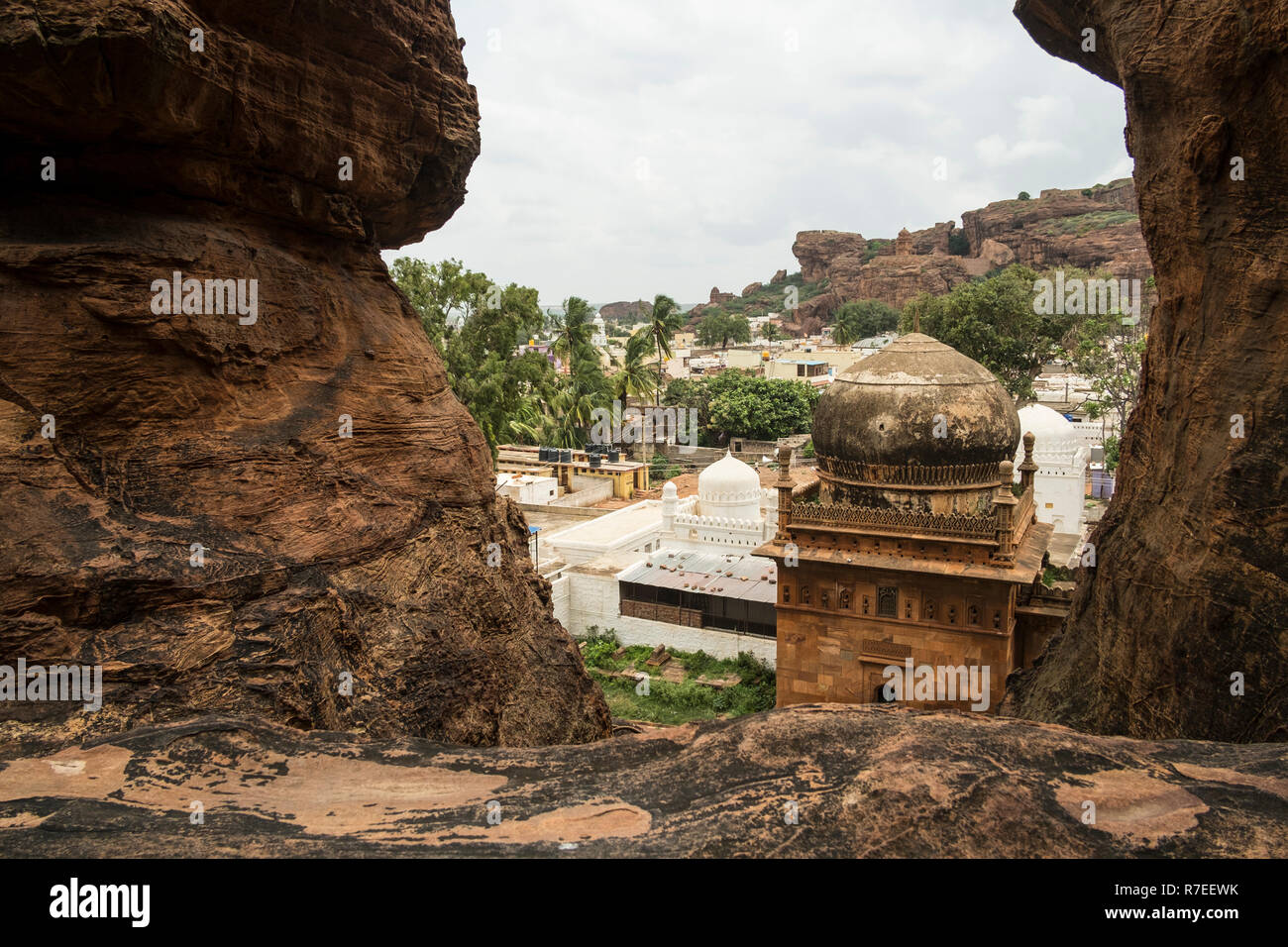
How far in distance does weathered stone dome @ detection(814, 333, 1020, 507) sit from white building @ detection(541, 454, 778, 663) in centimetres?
656

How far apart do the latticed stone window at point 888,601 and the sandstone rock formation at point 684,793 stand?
11500 mm

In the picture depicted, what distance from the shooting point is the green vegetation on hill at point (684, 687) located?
63.7ft

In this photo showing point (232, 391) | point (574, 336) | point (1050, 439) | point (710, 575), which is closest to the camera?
point (232, 391)

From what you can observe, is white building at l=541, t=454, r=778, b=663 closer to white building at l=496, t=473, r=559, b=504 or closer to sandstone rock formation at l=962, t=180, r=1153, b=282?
white building at l=496, t=473, r=559, b=504

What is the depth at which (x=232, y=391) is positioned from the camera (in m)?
6.48

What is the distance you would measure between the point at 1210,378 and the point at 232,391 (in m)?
7.52

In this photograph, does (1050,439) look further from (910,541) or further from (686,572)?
(910,541)

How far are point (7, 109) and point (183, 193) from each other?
1.23m

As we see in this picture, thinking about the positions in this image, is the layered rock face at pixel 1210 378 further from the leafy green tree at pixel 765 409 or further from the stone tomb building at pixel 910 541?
the leafy green tree at pixel 765 409

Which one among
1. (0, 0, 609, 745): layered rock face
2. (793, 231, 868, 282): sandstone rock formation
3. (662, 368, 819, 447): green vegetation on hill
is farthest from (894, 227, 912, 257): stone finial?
(0, 0, 609, 745): layered rock face

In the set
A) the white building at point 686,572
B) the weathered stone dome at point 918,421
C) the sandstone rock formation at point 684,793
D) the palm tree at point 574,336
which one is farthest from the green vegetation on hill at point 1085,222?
the sandstone rock formation at point 684,793

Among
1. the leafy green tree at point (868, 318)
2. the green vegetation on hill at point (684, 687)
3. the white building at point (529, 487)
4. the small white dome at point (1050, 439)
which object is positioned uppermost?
the leafy green tree at point (868, 318)

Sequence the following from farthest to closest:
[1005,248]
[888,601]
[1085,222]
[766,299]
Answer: [766,299], [1005,248], [1085,222], [888,601]

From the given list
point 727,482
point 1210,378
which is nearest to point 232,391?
point 1210,378
